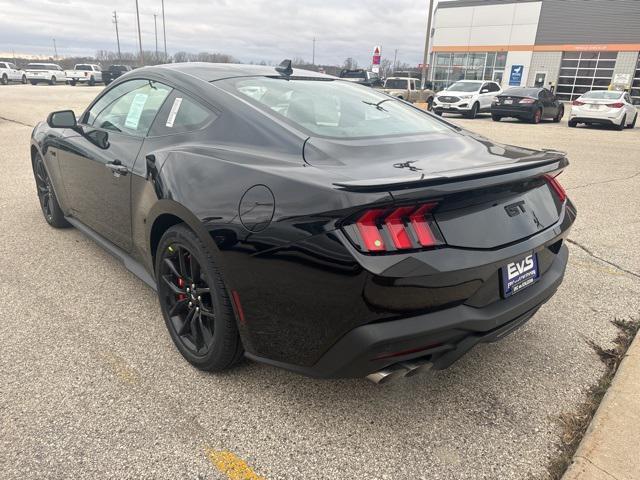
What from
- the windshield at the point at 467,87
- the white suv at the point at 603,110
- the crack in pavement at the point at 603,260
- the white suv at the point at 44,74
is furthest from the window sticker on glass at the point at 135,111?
the white suv at the point at 44,74

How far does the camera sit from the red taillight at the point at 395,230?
5.83 ft

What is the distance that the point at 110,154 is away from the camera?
3.16 m

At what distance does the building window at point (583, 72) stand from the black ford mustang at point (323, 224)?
135 feet

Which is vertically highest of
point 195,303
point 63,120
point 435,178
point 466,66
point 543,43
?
point 543,43

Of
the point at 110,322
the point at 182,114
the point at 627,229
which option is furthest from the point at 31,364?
the point at 627,229

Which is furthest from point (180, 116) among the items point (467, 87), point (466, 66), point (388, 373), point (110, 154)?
point (466, 66)

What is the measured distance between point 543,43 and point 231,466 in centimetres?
4421

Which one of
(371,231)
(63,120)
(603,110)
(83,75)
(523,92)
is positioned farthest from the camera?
(83,75)

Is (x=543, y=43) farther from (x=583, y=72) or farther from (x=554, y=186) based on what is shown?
(x=554, y=186)

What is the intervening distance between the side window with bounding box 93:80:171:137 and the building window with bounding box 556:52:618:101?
41257 mm

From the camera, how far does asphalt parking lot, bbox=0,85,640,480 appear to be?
6.68 ft

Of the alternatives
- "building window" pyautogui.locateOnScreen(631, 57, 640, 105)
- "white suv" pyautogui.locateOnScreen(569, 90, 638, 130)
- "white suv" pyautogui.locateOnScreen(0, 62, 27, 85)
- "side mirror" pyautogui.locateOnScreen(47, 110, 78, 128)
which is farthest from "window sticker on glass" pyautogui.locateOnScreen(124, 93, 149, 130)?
"white suv" pyautogui.locateOnScreen(0, 62, 27, 85)

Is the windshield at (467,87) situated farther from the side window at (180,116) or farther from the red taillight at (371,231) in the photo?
the red taillight at (371,231)

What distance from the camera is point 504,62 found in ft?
134
